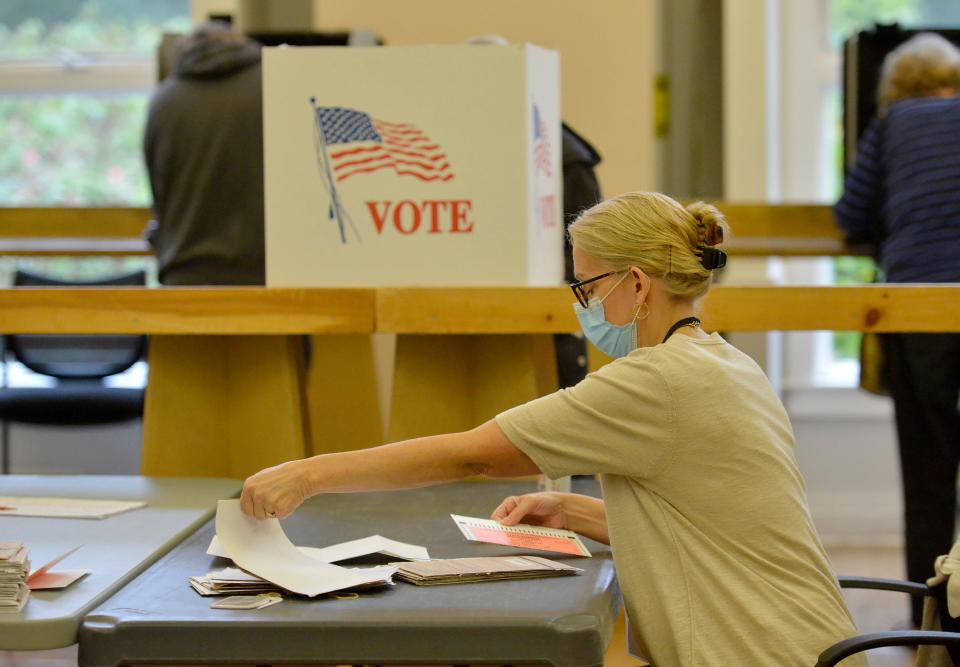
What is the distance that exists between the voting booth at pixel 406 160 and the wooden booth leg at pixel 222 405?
0.25 m

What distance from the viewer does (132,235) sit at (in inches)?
143

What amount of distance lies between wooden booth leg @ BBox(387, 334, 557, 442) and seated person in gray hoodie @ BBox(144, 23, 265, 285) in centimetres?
76

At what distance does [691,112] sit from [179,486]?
2965 mm

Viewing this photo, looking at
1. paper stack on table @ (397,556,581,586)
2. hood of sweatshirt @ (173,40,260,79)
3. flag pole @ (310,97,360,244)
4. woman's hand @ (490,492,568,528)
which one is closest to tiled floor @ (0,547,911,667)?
woman's hand @ (490,492,568,528)

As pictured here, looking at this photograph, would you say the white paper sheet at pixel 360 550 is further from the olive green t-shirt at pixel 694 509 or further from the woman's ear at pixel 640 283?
the woman's ear at pixel 640 283

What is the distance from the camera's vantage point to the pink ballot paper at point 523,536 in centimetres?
165

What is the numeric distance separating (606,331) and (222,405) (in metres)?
1.00

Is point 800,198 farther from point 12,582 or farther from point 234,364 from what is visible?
point 12,582

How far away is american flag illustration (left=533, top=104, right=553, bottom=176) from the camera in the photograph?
216 cm

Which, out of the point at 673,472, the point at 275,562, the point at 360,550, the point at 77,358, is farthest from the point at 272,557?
the point at 77,358

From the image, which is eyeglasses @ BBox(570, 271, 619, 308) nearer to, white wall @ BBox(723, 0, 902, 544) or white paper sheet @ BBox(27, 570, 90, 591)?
white paper sheet @ BBox(27, 570, 90, 591)

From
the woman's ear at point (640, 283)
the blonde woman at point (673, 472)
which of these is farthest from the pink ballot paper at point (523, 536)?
the woman's ear at point (640, 283)

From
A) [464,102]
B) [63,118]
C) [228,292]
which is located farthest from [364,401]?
[63,118]

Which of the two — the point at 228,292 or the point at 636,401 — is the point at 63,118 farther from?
the point at 636,401
